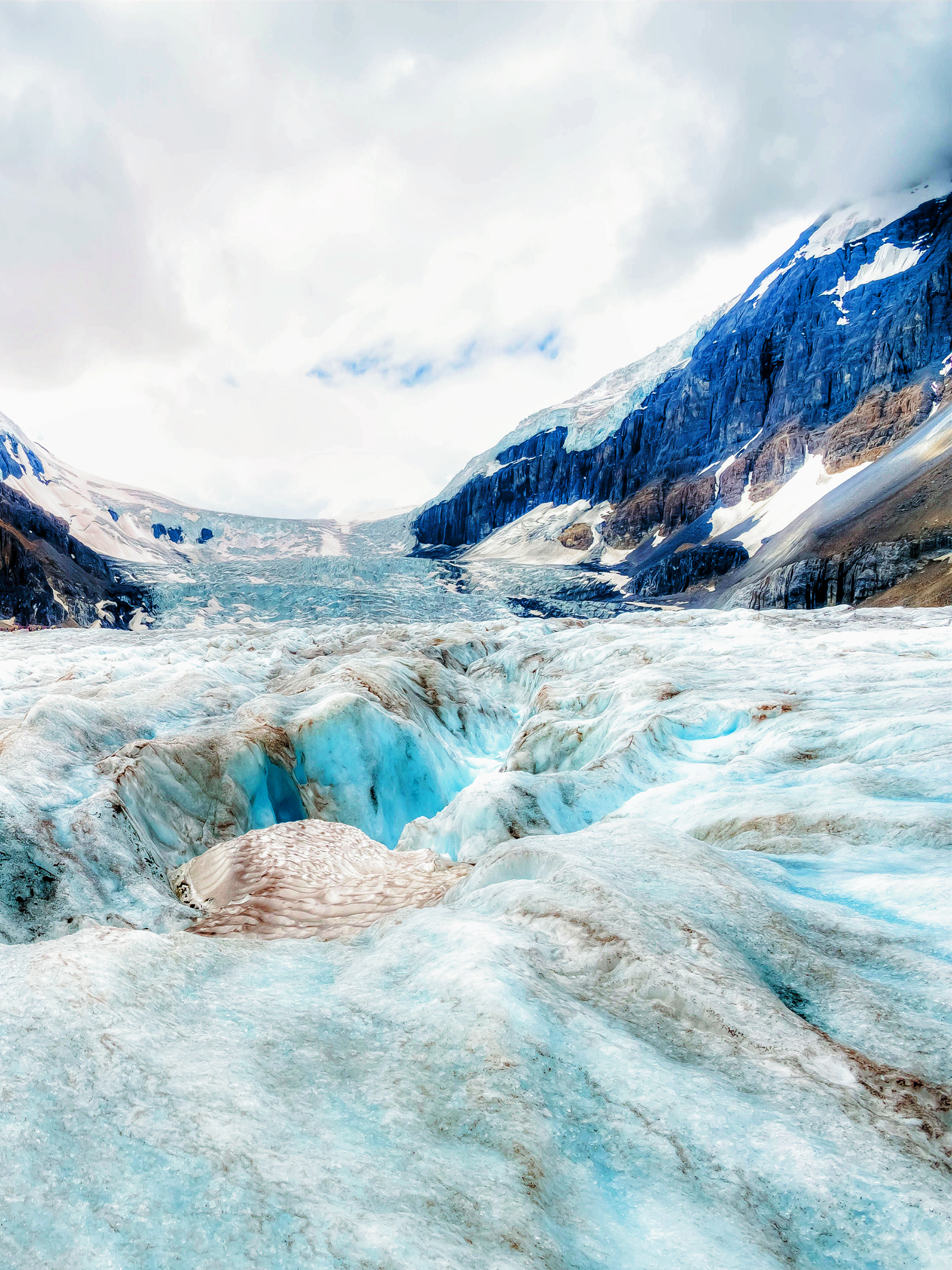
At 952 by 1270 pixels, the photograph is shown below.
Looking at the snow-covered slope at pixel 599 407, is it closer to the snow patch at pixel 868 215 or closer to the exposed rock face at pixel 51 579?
the snow patch at pixel 868 215

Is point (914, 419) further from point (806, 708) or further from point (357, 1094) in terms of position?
point (357, 1094)

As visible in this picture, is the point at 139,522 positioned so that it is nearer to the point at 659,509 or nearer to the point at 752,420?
the point at 659,509

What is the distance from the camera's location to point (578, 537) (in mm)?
137750

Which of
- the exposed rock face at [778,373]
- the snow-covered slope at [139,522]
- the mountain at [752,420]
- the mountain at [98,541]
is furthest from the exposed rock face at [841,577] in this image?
the snow-covered slope at [139,522]

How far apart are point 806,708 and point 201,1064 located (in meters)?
13.1

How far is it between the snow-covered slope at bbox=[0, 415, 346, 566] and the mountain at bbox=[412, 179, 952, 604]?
36.9 meters

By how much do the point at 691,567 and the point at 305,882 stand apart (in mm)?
97191

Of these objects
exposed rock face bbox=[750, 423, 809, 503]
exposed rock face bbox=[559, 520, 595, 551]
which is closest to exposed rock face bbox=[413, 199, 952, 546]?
exposed rock face bbox=[750, 423, 809, 503]

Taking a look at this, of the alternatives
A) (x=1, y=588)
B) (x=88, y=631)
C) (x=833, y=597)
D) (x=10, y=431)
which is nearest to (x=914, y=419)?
(x=833, y=597)

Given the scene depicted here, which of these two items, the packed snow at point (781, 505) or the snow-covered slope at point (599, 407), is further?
the snow-covered slope at point (599, 407)

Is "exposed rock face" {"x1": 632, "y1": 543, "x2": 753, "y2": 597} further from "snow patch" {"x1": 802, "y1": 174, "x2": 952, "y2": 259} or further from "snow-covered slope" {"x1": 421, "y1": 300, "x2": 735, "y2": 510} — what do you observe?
"snow patch" {"x1": 802, "y1": 174, "x2": 952, "y2": 259}

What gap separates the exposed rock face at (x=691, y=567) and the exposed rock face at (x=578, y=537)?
33.8m

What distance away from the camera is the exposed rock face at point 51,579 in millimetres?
74125

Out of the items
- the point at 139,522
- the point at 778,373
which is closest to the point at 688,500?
the point at 778,373
